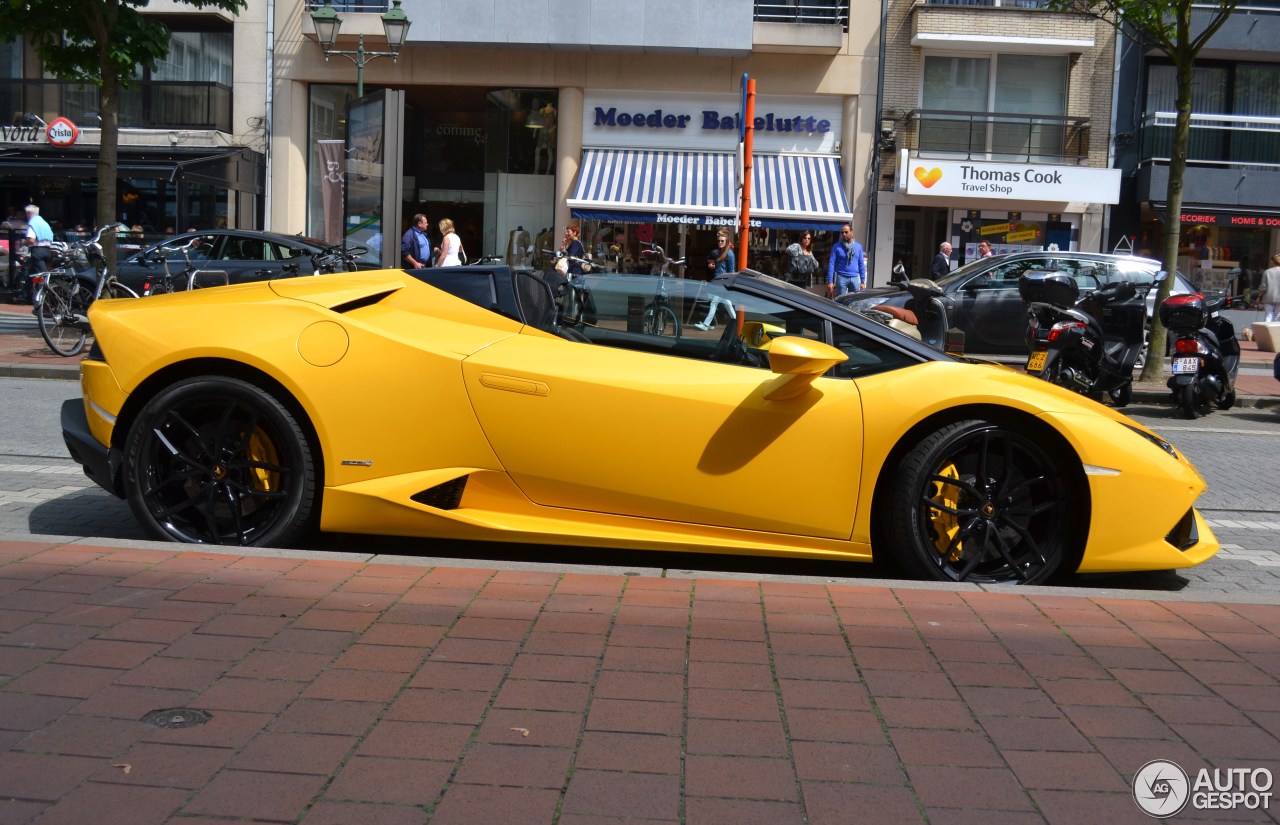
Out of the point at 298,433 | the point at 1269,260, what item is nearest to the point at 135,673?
the point at 298,433

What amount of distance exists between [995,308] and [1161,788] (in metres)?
13.3

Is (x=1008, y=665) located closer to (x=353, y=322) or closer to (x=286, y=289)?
(x=353, y=322)

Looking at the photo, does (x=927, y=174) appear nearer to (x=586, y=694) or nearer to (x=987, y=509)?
(x=987, y=509)

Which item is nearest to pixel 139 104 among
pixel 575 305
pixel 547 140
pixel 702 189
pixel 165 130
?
pixel 165 130

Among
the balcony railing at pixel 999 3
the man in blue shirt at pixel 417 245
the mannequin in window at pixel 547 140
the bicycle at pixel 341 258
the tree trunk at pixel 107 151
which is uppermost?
the balcony railing at pixel 999 3

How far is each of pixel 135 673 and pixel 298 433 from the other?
1.49 meters

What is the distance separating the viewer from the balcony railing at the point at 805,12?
24.3 meters

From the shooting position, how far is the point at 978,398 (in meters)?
4.55

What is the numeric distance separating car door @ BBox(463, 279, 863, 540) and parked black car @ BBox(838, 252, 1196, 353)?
36.3 ft

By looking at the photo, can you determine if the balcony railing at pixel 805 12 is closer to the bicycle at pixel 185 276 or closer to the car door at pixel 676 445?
the bicycle at pixel 185 276

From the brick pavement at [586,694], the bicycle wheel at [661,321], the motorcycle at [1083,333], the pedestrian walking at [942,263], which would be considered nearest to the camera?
the brick pavement at [586,694]

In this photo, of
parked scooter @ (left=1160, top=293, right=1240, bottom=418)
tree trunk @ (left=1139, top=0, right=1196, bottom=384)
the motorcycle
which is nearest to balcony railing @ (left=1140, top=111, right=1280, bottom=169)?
tree trunk @ (left=1139, top=0, right=1196, bottom=384)

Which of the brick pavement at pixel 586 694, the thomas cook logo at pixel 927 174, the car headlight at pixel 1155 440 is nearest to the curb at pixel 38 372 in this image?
the brick pavement at pixel 586 694

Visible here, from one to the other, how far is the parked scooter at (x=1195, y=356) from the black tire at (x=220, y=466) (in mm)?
9405
